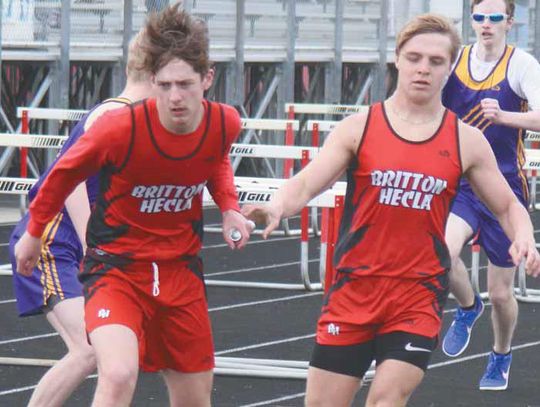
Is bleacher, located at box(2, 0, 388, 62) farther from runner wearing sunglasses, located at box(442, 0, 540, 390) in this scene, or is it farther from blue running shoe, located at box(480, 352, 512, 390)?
blue running shoe, located at box(480, 352, 512, 390)

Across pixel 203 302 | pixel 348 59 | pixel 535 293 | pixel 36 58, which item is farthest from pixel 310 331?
pixel 348 59

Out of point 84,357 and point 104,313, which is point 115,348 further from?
point 84,357

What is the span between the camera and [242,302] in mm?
13203

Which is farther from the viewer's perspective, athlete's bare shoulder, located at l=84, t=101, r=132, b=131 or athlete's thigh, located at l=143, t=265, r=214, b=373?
athlete's bare shoulder, located at l=84, t=101, r=132, b=131

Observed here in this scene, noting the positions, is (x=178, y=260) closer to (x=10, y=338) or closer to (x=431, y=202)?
(x=431, y=202)

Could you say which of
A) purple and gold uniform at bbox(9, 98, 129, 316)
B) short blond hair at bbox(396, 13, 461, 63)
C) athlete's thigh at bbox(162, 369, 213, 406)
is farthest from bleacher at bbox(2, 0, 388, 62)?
short blond hair at bbox(396, 13, 461, 63)

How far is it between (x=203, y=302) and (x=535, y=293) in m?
7.75

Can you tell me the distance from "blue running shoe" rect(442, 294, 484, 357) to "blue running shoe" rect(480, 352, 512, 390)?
44 cm

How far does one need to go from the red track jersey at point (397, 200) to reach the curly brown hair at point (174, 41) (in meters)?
0.70

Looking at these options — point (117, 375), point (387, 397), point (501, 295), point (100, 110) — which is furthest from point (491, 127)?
point (117, 375)

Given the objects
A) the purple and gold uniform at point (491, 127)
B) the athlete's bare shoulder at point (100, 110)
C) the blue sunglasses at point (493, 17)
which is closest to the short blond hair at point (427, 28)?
the athlete's bare shoulder at point (100, 110)

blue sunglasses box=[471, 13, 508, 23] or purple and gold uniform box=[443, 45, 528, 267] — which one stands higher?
blue sunglasses box=[471, 13, 508, 23]

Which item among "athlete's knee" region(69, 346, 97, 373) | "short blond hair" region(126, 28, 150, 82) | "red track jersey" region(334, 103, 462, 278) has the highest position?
"short blond hair" region(126, 28, 150, 82)

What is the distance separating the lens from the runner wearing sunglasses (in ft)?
30.8
